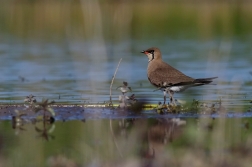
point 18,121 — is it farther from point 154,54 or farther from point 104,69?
point 104,69

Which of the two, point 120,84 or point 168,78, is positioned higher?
point 120,84

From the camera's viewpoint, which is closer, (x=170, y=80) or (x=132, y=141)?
(x=132, y=141)

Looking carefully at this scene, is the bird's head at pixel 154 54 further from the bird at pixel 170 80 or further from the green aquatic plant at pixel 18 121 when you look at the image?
the green aquatic plant at pixel 18 121

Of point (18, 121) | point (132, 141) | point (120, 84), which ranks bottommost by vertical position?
point (132, 141)

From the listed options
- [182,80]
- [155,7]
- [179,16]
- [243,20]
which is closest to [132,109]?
[182,80]

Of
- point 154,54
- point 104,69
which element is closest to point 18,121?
point 154,54

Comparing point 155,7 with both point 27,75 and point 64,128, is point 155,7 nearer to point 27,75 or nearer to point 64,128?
point 27,75

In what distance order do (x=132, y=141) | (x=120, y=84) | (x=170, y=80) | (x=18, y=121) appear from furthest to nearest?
(x=120, y=84), (x=170, y=80), (x=18, y=121), (x=132, y=141)

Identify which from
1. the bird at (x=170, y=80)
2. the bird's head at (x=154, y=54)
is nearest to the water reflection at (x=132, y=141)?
the bird at (x=170, y=80)

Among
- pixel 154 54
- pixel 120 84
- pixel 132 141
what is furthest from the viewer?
pixel 120 84

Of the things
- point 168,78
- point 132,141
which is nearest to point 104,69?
point 168,78

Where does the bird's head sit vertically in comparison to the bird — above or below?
above

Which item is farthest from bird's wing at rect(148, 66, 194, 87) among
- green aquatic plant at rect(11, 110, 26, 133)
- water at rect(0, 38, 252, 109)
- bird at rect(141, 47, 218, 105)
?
green aquatic plant at rect(11, 110, 26, 133)

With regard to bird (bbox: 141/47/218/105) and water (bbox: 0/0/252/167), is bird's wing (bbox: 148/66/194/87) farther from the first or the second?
water (bbox: 0/0/252/167)
